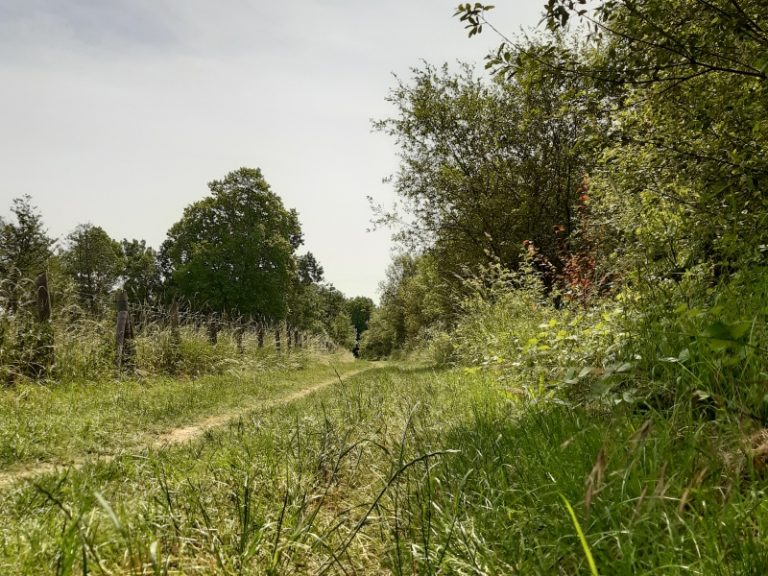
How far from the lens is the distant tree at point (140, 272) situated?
62031 millimetres

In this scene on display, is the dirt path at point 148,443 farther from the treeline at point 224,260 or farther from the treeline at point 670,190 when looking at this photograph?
the treeline at point 224,260

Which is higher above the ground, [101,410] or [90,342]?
[90,342]

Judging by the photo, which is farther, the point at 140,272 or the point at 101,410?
the point at 140,272

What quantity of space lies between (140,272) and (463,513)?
233ft

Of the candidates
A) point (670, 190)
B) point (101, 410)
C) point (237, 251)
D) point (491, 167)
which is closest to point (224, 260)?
point (237, 251)

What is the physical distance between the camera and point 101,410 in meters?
6.56

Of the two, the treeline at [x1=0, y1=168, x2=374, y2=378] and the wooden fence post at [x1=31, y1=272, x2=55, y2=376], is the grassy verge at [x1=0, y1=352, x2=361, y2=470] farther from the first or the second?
the treeline at [x1=0, y1=168, x2=374, y2=378]

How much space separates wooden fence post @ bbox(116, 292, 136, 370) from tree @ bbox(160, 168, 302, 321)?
26429 millimetres

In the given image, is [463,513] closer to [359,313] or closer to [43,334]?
[43,334]

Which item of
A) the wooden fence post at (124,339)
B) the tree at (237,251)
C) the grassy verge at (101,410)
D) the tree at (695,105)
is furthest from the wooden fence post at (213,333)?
the tree at (237,251)

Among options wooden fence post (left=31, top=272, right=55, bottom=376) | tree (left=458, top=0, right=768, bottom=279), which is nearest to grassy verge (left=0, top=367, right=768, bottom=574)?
tree (left=458, top=0, right=768, bottom=279)

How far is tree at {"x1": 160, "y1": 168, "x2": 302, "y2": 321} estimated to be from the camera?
3794 cm

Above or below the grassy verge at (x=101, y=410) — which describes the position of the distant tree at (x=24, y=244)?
above

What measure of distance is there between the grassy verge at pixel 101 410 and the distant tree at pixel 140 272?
57.0 meters
